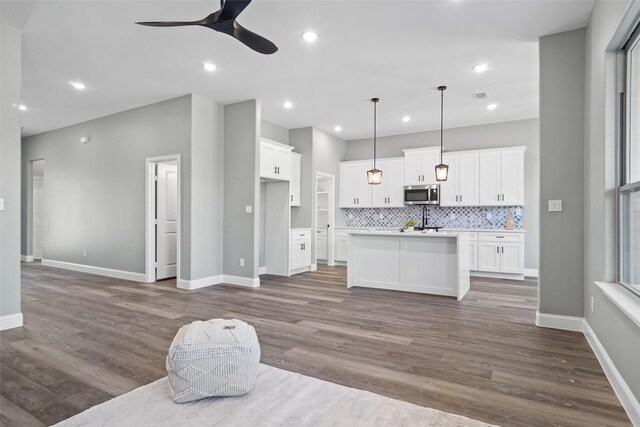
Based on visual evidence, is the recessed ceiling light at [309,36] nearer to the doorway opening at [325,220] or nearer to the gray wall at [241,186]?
the gray wall at [241,186]

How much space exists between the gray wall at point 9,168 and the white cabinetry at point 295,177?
4.37 m

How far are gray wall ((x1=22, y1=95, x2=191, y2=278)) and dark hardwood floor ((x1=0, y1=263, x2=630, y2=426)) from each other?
1.26 metres

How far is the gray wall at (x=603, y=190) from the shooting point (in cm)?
218

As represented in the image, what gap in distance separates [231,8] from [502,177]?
5925 mm

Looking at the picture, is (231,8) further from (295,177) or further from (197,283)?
(295,177)

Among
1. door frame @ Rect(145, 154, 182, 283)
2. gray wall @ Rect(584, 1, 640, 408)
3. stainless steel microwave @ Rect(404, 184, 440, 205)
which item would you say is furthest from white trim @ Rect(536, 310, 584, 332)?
door frame @ Rect(145, 154, 182, 283)

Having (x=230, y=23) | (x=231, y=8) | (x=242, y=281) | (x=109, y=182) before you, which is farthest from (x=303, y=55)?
(x=109, y=182)

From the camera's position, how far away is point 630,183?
2396 mm

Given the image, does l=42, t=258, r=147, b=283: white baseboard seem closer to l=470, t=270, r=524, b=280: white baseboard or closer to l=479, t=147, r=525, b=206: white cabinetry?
l=470, t=270, r=524, b=280: white baseboard

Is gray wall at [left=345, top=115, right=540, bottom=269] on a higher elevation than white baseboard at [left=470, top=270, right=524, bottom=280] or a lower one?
higher

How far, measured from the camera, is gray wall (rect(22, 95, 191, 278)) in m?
5.54

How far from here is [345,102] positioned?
583 centimetres

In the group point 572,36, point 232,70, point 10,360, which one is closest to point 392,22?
point 572,36

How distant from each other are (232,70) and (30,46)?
2.16m
